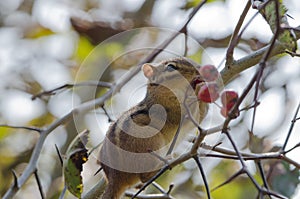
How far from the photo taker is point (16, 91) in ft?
14.3

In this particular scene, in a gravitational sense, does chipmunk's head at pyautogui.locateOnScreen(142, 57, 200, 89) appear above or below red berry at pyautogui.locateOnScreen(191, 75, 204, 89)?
below

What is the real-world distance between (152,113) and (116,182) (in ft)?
0.84

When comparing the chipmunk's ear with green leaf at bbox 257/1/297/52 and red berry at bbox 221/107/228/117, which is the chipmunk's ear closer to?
green leaf at bbox 257/1/297/52

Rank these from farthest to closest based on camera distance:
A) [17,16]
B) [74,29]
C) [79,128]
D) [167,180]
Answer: [17,16] < [74,29] < [167,180] < [79,128]

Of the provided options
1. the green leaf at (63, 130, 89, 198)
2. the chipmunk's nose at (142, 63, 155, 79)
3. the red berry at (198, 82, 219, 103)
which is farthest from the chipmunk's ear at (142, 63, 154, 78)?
the red berry at (198, 82, 219, 103)

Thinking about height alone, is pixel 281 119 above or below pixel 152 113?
below

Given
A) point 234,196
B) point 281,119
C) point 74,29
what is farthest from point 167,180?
point 74,29

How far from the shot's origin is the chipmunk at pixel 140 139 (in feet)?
7.32

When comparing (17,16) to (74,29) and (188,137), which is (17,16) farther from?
(188,137)

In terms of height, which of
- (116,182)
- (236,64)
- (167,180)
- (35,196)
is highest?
(236,64)

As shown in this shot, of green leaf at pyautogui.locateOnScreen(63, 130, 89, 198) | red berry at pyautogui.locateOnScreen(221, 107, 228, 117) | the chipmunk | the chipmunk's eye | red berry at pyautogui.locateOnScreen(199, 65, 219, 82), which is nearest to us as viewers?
red berry at pyautogui.locateOnScreen(221, 107, 228, 117)

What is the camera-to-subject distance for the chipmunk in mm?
2232

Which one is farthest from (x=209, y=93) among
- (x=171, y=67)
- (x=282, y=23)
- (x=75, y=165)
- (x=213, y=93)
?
(x=171, y=67)

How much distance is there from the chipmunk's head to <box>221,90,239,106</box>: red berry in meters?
0.49
